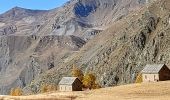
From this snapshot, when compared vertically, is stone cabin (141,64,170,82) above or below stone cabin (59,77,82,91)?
above

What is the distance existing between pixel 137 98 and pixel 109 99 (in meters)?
4.34

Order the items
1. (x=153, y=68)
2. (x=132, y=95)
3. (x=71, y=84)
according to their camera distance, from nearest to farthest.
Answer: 1. (x=132, y=95)
2. (x=153, y=68)
3. (x=71, y=84)

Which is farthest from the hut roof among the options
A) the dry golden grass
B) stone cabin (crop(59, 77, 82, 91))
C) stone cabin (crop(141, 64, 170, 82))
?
the dry golden grass

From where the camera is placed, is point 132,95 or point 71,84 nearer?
point 132,95

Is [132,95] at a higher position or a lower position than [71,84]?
lower

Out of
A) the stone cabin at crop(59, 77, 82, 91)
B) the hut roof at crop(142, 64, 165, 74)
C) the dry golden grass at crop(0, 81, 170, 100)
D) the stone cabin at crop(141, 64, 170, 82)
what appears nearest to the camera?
the dry golden grass at crop(0, 81, 170, 100)

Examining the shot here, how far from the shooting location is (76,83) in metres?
114

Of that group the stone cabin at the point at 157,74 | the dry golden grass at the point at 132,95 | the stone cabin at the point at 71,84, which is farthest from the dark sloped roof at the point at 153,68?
the dry golden grass at the point at 132,95

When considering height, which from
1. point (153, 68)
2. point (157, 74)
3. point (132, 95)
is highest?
point (153, 68)

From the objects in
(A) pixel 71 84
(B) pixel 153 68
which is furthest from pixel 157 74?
(A) pixel 71 84

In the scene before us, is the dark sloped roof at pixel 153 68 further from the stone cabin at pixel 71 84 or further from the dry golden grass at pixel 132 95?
the dry golden grass at pixel 132 95

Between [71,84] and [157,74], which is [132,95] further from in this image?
[71,84]

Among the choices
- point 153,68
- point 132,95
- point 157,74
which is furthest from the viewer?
point 153,68

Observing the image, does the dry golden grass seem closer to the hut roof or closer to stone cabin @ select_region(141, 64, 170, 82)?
stone cabin @ select_region(141, 64, 170, 82)
